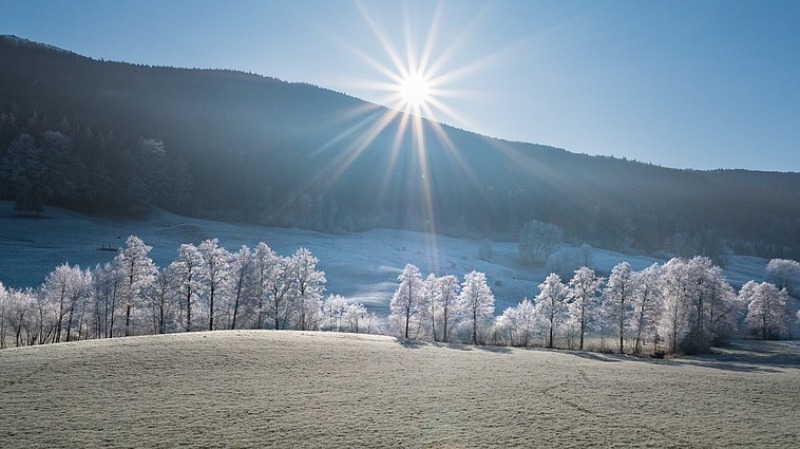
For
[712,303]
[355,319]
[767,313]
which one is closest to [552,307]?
[712,303]

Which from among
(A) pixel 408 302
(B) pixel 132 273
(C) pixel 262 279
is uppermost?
(B) pixel 132 273

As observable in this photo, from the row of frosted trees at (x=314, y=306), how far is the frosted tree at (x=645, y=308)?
14 centimetres

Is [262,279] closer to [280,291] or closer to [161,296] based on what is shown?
[280,291]

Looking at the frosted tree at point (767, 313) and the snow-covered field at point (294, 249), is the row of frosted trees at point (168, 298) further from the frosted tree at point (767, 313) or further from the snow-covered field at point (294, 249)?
the frosted tree at point (767, 313)

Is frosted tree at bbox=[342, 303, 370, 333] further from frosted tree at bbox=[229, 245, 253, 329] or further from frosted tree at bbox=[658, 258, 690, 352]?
frosted tree at bbox=[658, 258, 690, 352]

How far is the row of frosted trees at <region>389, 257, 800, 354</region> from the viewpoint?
61.7 meters

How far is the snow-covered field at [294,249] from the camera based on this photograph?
283 feet

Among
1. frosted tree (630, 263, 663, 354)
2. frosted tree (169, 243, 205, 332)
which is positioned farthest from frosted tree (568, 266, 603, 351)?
frosted tree (169, 243, 205, 332)

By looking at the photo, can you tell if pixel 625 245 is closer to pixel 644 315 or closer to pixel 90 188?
pixel 644 315

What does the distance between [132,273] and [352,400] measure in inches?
1865

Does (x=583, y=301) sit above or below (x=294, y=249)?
below

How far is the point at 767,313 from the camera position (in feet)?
255

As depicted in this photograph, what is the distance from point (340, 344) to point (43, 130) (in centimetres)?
15311

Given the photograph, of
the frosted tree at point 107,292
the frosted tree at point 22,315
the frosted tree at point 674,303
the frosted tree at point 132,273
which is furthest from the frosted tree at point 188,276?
the frosted tree at point 674,303
